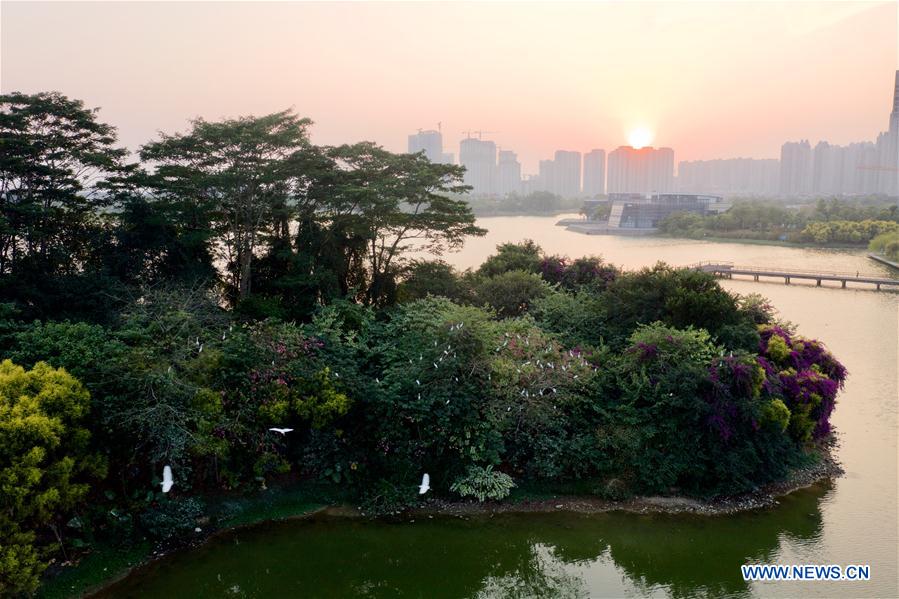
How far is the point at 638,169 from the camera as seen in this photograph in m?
97.8

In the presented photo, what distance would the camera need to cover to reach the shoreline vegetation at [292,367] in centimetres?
657

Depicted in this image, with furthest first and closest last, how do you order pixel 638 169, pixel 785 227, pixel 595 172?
pixel 595 172
pixel 638 169
pixel 785 227

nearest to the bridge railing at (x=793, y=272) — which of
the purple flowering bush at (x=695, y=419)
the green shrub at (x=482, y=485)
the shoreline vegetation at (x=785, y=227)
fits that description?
the shoreline vegetation at (x=785, y=227)

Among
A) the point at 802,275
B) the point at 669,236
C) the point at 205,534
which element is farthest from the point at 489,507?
the point at 669,236

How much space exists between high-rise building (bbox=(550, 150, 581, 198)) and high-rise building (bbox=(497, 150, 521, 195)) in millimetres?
9513

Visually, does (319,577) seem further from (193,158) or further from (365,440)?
(193,158)

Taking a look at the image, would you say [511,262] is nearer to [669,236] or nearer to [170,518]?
[170,518]

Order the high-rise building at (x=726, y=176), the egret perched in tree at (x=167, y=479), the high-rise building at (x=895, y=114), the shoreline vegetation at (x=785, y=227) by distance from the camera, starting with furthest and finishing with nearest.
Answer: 1. the high-rise building at (x=726, y=176)
2. the high-rise building at (x=895, y=114)
3. the shoreline vegetation at (x=785, y=227)
4. the egret perched in tree at (x=167, y=479)

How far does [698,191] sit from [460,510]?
117m

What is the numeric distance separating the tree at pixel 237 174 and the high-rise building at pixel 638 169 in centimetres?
9095

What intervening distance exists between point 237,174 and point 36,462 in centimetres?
635

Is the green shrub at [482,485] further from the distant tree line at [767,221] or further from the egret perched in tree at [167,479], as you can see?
the distant tree line at [767,221]

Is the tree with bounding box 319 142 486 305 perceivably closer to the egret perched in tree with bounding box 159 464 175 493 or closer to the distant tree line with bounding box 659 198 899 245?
the egret perched in tree with bounding box 159 464 175 493

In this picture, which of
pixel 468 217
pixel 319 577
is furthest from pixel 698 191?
pixel 319 577
